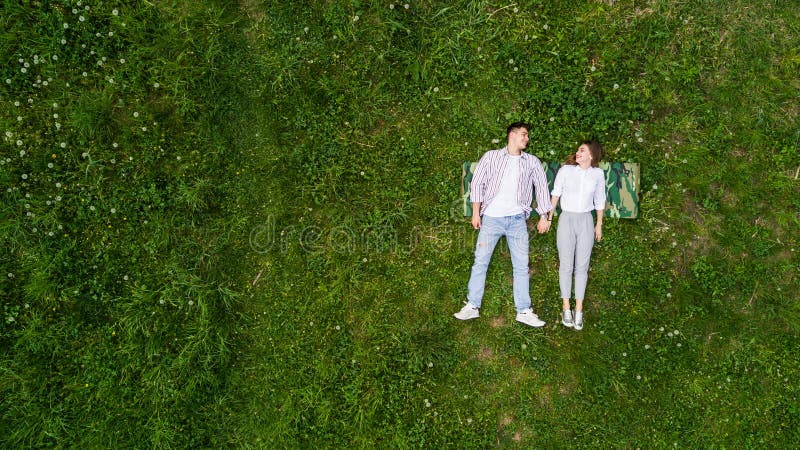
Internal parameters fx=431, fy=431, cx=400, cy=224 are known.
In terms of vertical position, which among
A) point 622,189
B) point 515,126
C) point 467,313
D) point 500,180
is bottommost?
point 467,313

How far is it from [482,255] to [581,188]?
4.41 ft

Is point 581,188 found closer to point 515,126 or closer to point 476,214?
point 515,126

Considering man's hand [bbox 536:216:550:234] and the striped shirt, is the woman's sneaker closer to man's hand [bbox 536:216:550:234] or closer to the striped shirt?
man's hand [bbox 536:216:550:234]

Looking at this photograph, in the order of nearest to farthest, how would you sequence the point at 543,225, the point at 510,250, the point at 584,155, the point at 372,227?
the point at 584,155
the point at 543,225
the point at 510,250
the point at 372,227

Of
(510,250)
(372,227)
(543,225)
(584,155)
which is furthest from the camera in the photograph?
(372,227)

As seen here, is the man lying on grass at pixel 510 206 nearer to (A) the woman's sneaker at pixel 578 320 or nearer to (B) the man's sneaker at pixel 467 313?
(B) the man's sneaker at pixel 467 313

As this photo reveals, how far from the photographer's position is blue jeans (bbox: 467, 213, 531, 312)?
5.00 meters

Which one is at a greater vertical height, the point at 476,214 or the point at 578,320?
the point at 476,214

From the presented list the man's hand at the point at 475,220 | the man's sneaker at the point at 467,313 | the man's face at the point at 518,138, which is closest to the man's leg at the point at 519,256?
the man's hand at the point at 475,220

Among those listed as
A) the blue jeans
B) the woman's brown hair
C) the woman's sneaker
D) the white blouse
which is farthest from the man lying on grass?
A: the woman's brown hair

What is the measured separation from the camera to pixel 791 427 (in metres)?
4.98

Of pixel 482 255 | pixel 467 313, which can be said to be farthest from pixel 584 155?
pixel 467 313

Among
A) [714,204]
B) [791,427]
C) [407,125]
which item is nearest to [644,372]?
[791,427]

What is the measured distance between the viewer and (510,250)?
511cm
